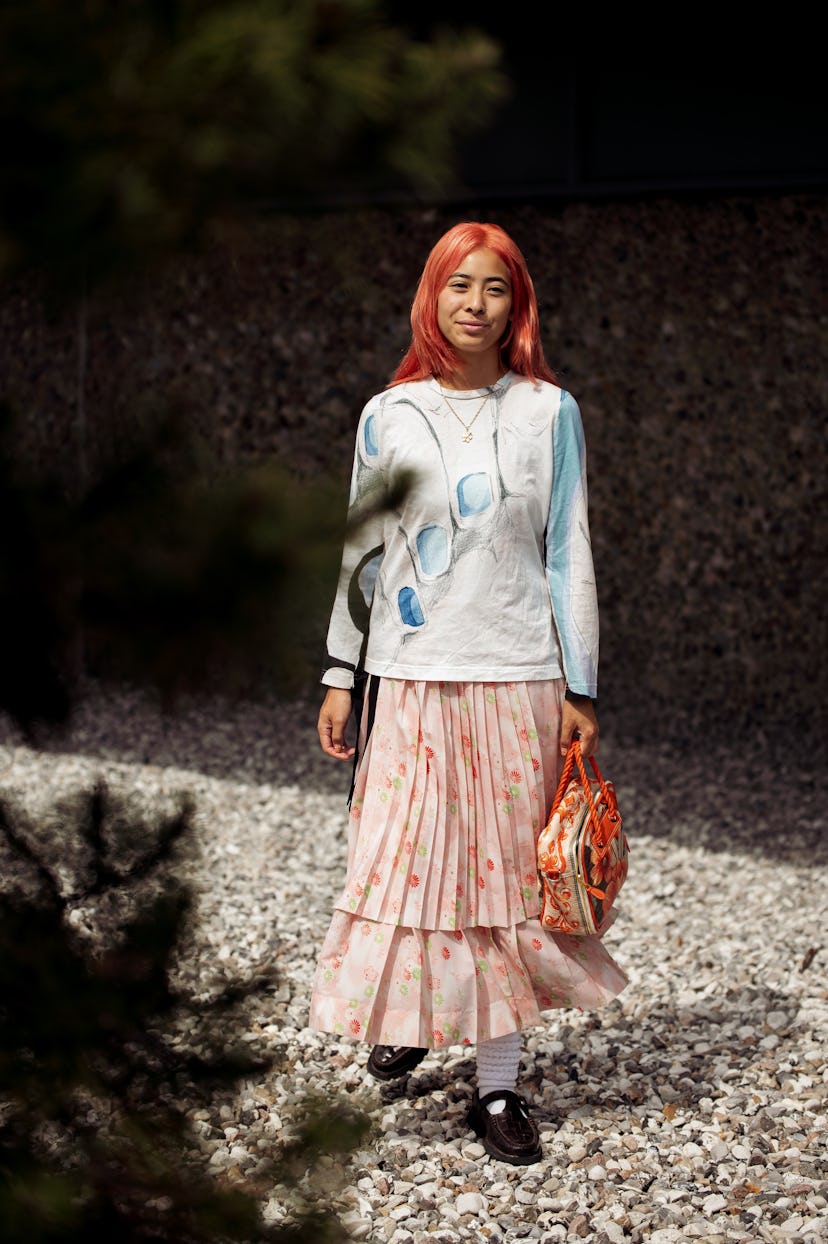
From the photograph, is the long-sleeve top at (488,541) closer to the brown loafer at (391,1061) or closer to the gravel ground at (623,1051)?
the gravel ground at (623,1051)

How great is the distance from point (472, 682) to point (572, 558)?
0.33 meters

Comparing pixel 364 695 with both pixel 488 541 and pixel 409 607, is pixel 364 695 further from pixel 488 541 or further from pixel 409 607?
pixel 488 541

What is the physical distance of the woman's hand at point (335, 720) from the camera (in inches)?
118

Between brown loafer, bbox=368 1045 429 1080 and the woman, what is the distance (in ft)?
1.23

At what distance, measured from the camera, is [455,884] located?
9.57ft

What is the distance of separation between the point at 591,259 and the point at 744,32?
4.21ft

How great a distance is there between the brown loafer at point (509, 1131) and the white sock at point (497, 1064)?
12 millimetres

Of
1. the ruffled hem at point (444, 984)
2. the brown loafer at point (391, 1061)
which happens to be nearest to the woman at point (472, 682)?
the ruffled hem at point (444, 984)

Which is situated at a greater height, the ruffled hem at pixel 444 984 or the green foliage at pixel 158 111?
the green foliage at pixel 158 111

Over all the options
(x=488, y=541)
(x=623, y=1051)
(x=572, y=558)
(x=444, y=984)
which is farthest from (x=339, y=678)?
(x=623, y=1051)

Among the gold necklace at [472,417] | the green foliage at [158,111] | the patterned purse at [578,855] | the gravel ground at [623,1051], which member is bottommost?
the gravel ground at [623,1051]

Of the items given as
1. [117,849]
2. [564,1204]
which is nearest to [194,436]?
[117,849]

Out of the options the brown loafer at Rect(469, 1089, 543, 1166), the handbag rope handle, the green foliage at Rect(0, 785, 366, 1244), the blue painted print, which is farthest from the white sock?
the green foliage at Rect(0, 785, 366, 1244)

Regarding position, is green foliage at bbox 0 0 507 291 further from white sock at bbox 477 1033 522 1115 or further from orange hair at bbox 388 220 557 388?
white sock at bbox 477 1033 522 1115
